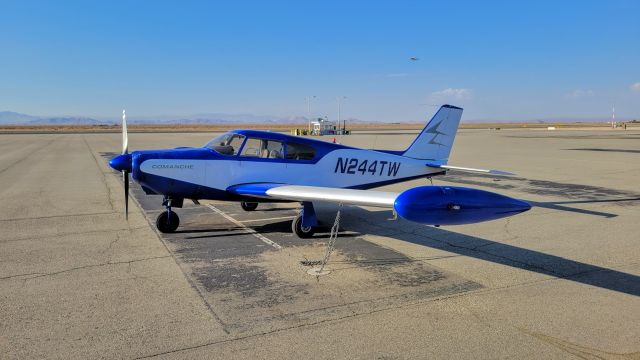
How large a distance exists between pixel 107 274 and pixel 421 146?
832 cm

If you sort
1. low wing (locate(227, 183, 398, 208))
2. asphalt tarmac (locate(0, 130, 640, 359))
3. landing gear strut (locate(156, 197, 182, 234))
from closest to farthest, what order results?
asphalt tarmac (locate(0, 130, 640, 359))
low wing (locate(227, 183, 398, 208))
landing gear strut (locate(156, 197, 182, 234))

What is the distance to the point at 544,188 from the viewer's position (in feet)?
52.8

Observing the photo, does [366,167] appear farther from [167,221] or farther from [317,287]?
[317,287]

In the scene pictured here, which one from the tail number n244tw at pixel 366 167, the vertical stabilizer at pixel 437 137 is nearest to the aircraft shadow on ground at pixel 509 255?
the tail number n244tw at pixel 366 167

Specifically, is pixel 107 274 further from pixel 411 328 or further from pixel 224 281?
pixel 411 328

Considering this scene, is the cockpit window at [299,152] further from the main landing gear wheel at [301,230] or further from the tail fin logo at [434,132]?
the tail fin logo at [434,132]

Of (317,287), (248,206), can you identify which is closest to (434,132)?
(248,206)

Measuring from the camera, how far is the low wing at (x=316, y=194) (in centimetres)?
710

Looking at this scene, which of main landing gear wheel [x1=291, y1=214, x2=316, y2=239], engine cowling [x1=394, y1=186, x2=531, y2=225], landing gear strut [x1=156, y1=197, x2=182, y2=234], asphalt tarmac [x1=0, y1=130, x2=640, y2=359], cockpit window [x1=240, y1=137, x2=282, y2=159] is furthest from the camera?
cockpit window [x1=240, y1=137, x2=282, y2=159]

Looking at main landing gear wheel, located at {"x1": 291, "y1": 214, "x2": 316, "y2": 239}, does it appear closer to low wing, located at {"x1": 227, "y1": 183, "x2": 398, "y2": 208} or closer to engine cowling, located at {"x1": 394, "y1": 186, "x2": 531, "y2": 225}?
low wing, located at {"x1": 227, "y1": 183, "x2": 398, "y2": 208}

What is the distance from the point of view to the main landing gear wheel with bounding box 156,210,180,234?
378 inches

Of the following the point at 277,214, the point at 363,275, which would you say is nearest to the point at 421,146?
the point at 277,214

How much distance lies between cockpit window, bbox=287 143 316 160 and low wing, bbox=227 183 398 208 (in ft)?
2.84

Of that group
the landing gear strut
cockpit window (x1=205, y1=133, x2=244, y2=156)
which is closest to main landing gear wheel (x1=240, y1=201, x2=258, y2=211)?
the landing gear strut
